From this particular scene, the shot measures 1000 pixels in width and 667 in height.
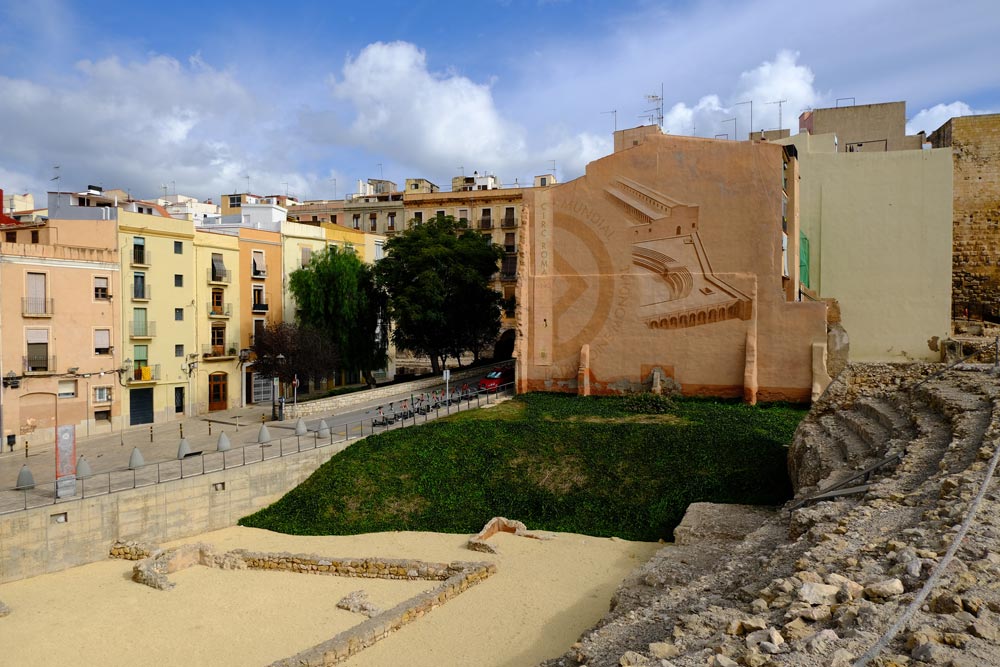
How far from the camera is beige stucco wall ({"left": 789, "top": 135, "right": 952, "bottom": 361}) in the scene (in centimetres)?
3192

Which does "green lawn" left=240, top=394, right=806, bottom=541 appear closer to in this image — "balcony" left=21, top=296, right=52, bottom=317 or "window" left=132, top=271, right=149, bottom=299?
"balcony" left=21, top=296, right=52, bottom=317

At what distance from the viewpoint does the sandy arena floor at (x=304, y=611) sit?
12773mm

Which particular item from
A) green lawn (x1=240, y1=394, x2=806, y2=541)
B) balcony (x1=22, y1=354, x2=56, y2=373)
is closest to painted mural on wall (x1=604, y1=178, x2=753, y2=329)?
green lawn (x1=240, y1=394, x2=806, y2=541)

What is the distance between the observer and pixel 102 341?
2903 centimetres

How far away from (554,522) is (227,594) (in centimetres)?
879

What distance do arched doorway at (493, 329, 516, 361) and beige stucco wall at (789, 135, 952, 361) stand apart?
68.8ft

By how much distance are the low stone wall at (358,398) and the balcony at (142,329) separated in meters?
7.19

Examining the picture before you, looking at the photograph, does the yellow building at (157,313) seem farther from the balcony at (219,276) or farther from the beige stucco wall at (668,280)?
the beige stucco wall at (668,280)

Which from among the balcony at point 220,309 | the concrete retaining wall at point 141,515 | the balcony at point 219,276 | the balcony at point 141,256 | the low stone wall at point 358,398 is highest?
the balcony at point 141,256

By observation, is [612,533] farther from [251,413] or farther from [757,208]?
[251,413]

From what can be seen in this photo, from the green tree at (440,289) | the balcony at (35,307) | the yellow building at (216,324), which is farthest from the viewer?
the green tree at (440,289)

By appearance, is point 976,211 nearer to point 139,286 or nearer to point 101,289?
point 139,286

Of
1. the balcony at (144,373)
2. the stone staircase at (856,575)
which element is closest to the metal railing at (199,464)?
the balcony at (144,373)

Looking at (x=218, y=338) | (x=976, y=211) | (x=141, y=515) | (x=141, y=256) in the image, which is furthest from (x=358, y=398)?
(x=976, y=211)
